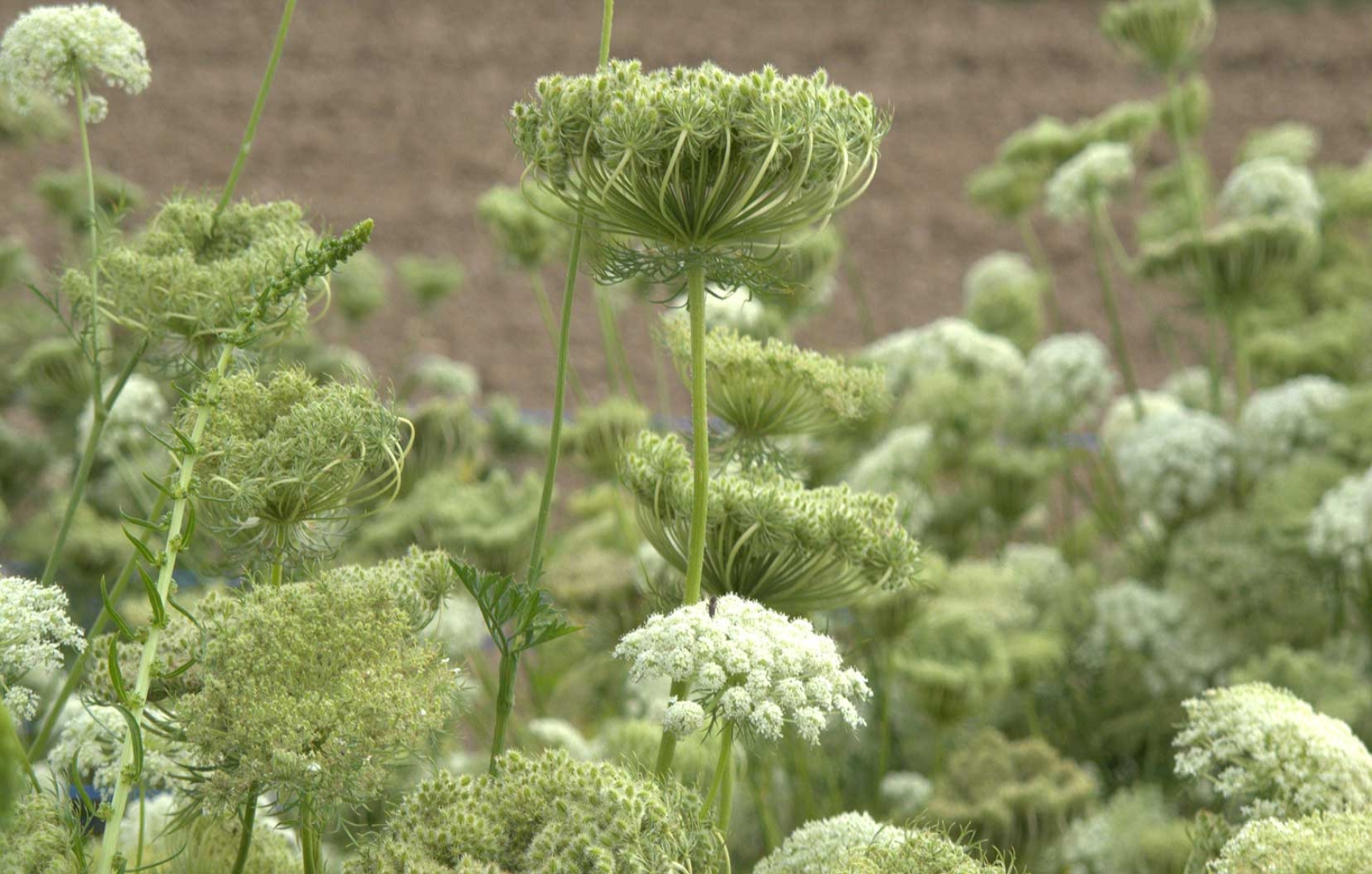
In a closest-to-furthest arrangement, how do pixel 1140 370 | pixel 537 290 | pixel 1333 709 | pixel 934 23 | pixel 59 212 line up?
pixel 1333 709 → pixel 537 290 → pixel 59 212 → pixel 1140 370 → pixel 934 23

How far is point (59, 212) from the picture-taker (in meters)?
3.51

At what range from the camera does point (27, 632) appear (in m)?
1.17

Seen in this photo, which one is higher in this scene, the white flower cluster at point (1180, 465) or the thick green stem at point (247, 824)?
the white flower cluster at point (1180, 465)

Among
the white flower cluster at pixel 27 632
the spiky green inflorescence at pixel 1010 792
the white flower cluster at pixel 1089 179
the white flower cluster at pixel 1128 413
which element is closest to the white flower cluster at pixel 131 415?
the white flower cluster at pixel 27 632

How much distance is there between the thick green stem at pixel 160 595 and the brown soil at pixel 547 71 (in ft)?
15.5

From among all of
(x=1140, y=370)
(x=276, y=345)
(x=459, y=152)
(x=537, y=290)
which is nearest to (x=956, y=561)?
(x=537, y=290)

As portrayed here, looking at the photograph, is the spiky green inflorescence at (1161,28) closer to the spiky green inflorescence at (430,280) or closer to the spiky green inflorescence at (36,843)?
the spiky green inflorescence at (430,280)

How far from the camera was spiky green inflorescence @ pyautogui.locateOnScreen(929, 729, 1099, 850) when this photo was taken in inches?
84.0

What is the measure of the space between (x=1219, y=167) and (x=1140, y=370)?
1.62 metres

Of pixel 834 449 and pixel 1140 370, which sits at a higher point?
pixel 1140 370

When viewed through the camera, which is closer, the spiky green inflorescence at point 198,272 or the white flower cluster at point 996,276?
the spiky green inflorescence at point 198,272

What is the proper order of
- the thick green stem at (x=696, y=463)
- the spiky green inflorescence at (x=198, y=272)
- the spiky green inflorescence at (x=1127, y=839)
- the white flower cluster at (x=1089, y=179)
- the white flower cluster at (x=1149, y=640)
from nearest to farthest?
the thick green stem at (x=696, y=463) → the spiky green inflorescence at (x=198, y=272) → the spiky green inflorescence at (x=1127, y=839) → the white flower cluster at (x=1149, y=640) → the white flower cluster at (x=1089, y=179)

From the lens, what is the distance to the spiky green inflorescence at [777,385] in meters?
1.52

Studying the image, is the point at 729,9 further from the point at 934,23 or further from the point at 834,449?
the point at 834,449
